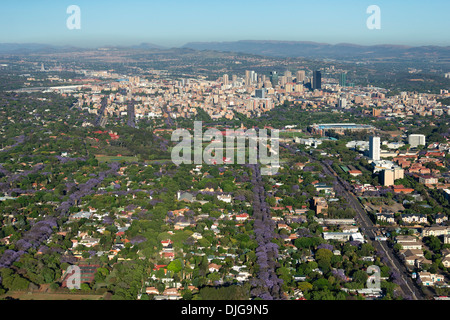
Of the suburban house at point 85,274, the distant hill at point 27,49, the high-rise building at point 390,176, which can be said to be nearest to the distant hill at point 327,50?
the distant hill at point 27,49

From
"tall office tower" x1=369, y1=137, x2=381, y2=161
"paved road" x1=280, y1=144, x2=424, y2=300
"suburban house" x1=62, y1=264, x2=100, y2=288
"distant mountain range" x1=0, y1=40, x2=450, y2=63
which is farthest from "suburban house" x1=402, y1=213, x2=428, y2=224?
"distant mountain range" x1=0, y1=40, x2=450, y2=63

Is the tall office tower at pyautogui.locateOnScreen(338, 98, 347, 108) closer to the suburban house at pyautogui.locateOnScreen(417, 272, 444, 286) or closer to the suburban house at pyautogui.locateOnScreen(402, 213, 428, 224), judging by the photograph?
the suburban house at pyautogui.locateOnScreen(402, 213, 428, 224)

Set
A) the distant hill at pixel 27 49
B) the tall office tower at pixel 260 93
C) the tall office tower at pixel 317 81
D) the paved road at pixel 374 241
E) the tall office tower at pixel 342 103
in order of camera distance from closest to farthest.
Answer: the paved road at pixel 374 241 < the tall office tower at pixel 342 103 < the tall office tower at pixel 260 93 < the tall office tower at pixel 317 81 < the distant hill at pixel 27 49

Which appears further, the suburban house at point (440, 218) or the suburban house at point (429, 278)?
the suburban house at point (440, 218)

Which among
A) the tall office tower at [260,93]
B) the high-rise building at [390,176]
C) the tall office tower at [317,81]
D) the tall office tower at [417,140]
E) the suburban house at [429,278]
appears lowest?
the suburban house at [429,278]

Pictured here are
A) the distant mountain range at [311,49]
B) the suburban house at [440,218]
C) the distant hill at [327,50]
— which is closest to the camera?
the suburban house at [440,218]

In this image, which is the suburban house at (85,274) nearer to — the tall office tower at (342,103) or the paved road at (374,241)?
the paved road at (374,241)

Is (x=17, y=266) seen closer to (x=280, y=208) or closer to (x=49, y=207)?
(x=49, y=207)

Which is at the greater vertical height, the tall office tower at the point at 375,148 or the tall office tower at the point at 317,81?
the tall office tower at the point at 317,81
